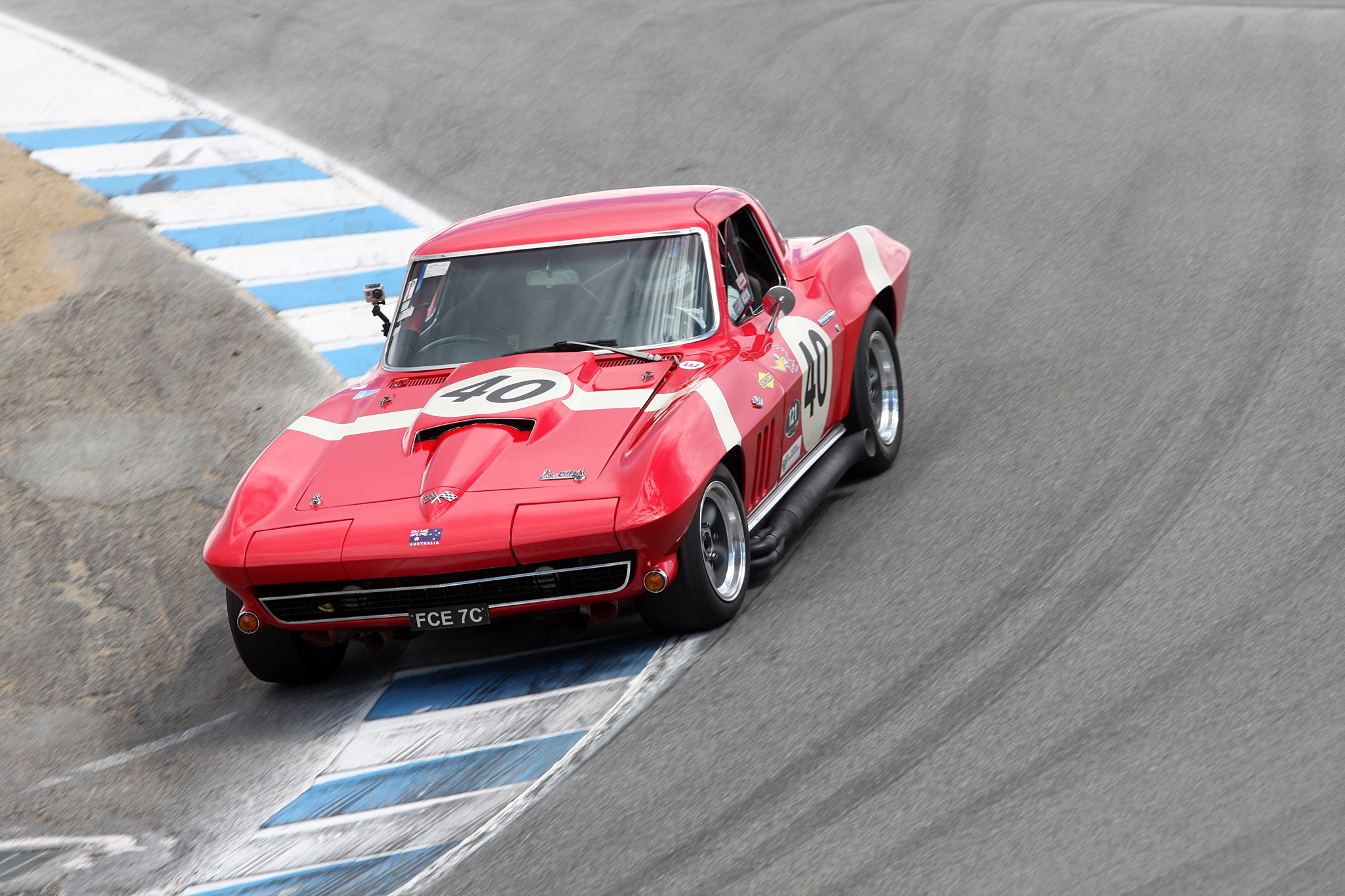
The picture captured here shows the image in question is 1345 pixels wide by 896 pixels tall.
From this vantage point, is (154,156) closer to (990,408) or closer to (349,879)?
(990,408)

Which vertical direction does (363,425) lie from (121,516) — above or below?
above

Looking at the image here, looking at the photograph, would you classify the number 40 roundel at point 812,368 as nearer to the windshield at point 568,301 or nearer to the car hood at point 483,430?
the windshield at point 568,301

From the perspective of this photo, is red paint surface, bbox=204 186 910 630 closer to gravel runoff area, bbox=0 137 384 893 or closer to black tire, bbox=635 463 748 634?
black tire, bbox=635 463 748 634

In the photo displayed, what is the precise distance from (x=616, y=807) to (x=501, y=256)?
280cm

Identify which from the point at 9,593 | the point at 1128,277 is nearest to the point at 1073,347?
the point at 1128,277

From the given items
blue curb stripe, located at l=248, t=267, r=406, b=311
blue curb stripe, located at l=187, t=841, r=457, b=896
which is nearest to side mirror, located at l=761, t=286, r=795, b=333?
blue curb stripe, located at l=187, t=841, r=457, b=896

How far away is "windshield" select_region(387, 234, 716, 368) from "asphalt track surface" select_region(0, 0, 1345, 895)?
3.88ft

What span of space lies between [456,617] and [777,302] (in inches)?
82.2

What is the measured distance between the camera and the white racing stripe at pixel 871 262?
7520mm

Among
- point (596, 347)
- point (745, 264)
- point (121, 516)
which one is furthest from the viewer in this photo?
point (121, 516)

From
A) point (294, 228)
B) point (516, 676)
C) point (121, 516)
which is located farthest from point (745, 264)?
point (294, 228)

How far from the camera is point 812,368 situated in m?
6.59

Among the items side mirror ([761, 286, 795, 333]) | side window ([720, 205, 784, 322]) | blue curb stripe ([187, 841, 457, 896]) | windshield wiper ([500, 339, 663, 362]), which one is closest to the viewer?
blue curb stripe ([187, 841, 457, 896])

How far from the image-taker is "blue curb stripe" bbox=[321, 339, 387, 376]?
884cm
